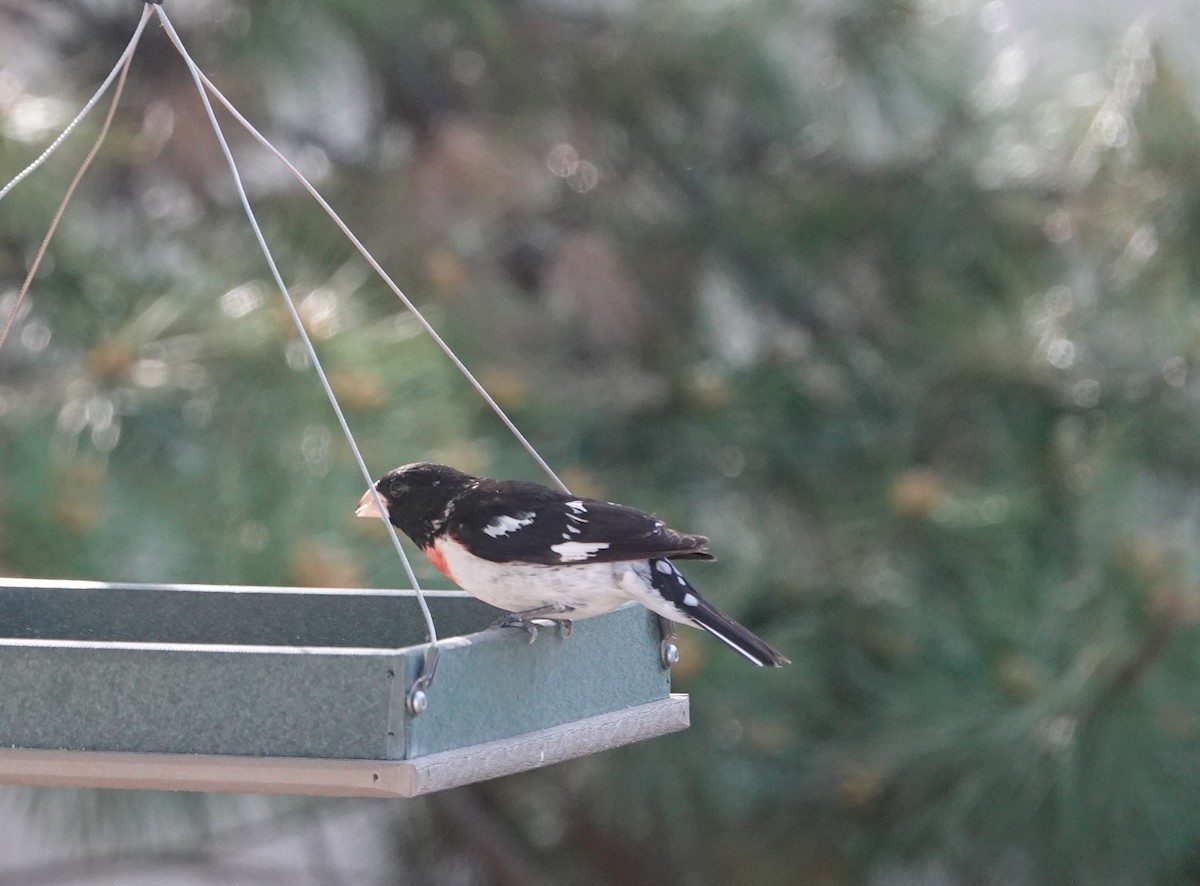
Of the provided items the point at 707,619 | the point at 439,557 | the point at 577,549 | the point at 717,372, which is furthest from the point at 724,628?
the point at 717,372

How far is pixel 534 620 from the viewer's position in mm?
1230

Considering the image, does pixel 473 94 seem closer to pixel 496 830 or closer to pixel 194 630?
pixel 496 830

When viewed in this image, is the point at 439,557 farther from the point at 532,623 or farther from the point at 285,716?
the point at 285,716

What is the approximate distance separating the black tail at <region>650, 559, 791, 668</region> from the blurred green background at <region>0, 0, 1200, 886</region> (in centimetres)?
46

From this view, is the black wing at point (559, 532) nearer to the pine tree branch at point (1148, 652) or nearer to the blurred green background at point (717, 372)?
the blurred green background at point (717, 372)

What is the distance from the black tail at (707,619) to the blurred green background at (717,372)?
457 mm

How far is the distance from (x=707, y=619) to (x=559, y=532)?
0.15m

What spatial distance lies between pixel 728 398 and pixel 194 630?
1.23 m

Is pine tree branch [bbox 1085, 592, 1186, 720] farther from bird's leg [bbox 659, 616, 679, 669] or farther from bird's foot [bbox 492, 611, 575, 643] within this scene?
bird's foot [bbox 492, 611, 575, 643]

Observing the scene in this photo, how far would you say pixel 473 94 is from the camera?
2.60m

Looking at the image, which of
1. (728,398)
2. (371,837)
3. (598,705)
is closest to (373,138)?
(728,398)

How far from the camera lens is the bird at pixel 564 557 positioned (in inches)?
50.0

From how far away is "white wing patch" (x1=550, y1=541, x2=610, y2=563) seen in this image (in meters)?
1.28

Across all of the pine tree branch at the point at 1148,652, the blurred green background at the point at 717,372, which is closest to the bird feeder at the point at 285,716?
the blurred green background at the point at 717,372
